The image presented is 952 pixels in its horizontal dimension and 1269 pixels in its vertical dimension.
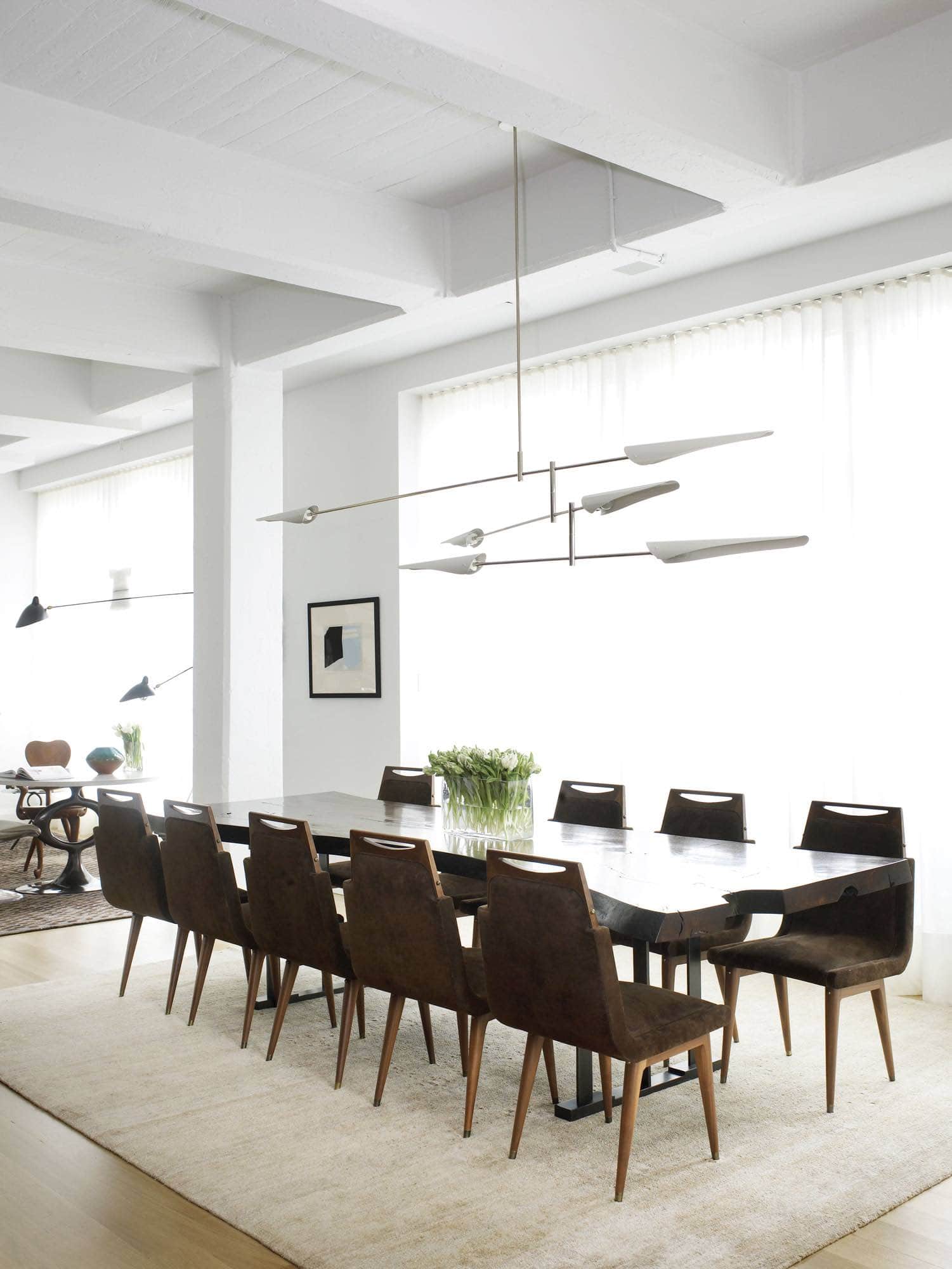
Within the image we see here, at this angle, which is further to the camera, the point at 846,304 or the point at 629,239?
the point at 846,304

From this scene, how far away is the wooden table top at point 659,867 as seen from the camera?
3152mm

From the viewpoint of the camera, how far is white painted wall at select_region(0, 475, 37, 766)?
1092 cm

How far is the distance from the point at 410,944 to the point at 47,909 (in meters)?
4.12

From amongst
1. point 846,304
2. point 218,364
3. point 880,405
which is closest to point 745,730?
point 880,405

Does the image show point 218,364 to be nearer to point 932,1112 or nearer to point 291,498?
A: point 291,498

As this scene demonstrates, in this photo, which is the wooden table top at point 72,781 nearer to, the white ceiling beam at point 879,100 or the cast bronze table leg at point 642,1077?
the cast bronze table leg at point 642,1077

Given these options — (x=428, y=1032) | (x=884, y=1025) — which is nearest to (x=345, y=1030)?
(x=428, y=1032)

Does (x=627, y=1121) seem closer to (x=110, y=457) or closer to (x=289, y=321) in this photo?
(x=289, y=321)

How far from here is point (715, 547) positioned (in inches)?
147

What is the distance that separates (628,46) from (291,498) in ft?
15.9

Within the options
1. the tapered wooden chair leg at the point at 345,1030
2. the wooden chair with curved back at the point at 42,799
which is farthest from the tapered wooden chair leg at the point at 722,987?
the wooden chair with curved back at the point at 42,799

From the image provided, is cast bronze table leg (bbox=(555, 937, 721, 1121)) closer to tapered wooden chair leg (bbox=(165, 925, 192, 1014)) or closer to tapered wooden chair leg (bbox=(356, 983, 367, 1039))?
tapered wooden chair leg (bbox=(356, 983, 367, 1039))

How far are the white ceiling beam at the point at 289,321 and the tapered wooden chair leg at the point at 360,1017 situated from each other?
3279mm

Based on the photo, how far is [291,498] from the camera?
8.10 meters
